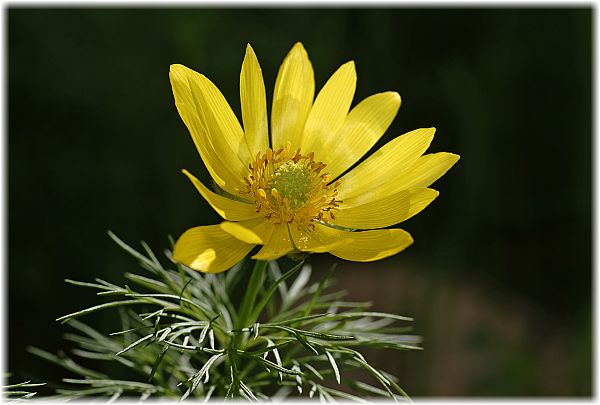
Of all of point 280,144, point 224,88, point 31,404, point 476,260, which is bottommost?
point 476,260

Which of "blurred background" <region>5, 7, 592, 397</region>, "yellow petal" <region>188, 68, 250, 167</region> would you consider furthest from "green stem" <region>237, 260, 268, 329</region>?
"blurred background" <region>5, 7, 592, 397</region>

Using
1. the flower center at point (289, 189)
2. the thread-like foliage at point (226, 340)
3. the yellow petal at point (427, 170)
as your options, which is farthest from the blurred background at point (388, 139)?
the yellow petal at point (427, 170)

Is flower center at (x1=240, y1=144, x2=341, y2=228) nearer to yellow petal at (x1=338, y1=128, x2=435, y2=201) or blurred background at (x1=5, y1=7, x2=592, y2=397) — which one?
yellow petal at (x1=338, y1=128, x2=435, y2=201)

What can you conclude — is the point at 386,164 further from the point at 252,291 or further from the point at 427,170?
the point at 252,291

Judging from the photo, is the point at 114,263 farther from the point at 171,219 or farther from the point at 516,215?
the point at 516,215

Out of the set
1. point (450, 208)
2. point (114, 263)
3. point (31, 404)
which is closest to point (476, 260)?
point (450, 208)
